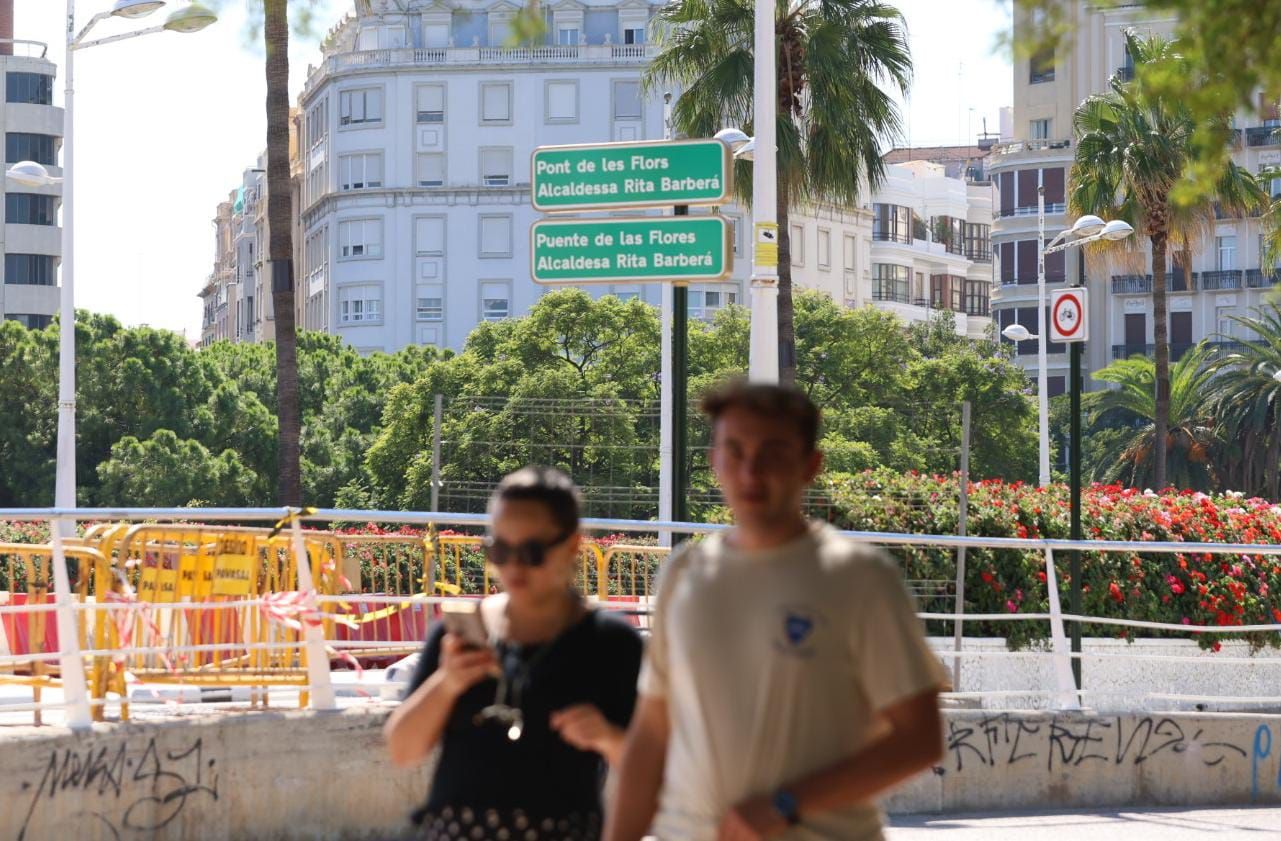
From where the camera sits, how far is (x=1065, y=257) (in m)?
87.8

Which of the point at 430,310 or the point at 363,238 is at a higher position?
the point at 363,238

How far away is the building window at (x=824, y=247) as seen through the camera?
337 ft

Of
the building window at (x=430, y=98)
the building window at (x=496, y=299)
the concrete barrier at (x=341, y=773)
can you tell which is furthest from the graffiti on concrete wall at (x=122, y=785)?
the building window at (x=430, y=98)

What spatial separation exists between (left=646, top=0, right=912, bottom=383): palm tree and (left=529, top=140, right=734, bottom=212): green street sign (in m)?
16.6

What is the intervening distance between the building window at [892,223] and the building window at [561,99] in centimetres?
1807

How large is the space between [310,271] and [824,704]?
103 metres

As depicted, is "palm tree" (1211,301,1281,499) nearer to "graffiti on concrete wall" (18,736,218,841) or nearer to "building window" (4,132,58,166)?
"graffiti on concrete wall" (18,736,218,841)

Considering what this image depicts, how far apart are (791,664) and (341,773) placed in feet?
20.2

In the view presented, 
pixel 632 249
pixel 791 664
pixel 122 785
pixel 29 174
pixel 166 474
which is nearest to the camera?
pixel 791 664

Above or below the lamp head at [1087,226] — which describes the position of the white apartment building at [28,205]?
above

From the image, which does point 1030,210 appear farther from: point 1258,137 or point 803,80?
point 803,80

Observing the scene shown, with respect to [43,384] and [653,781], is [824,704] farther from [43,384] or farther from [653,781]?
[43,384]

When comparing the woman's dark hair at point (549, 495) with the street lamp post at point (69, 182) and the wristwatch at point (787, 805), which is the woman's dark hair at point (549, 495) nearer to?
the wristwatch at point (787, 805)

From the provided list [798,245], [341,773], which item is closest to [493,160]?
[798,245]
